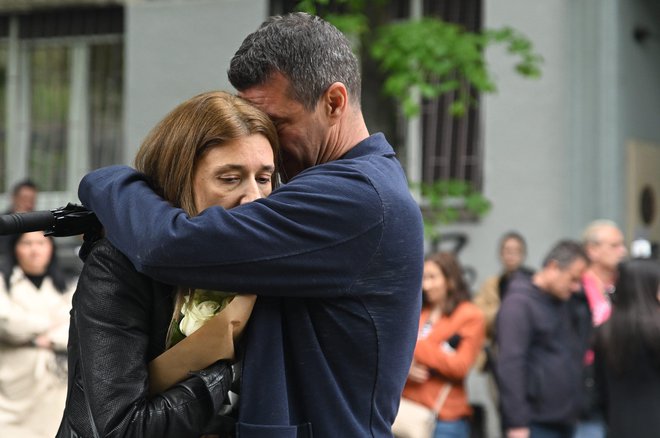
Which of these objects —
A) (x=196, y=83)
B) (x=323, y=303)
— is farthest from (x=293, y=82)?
(x=196, y=83)

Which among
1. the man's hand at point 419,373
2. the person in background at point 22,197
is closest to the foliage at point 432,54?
the man's hand at point 419,373

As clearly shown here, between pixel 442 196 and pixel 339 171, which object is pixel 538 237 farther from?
pixel 339 171

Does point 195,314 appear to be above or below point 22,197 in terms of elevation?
below

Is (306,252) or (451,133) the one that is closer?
(306,252)

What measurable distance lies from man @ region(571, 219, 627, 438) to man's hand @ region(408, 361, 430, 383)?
1.04 metres

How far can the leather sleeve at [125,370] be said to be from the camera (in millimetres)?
2344

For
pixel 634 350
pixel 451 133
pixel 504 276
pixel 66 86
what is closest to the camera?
pixel 634 350

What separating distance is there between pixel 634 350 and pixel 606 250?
214 centimetres

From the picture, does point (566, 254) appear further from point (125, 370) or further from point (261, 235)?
point (125, 370)

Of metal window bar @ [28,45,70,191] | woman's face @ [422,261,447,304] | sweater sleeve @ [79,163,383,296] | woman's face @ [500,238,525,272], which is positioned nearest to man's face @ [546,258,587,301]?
woman's face @ [422,261,447,304]

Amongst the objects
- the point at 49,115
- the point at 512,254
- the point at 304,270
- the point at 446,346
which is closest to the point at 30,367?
the point at 446,346

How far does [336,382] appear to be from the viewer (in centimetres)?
249

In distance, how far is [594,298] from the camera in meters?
8.12

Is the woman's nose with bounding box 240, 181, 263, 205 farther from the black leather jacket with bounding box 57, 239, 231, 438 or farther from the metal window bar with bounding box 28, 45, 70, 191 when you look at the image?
the metal window bar with bounding box 28, 45, 70, 191
